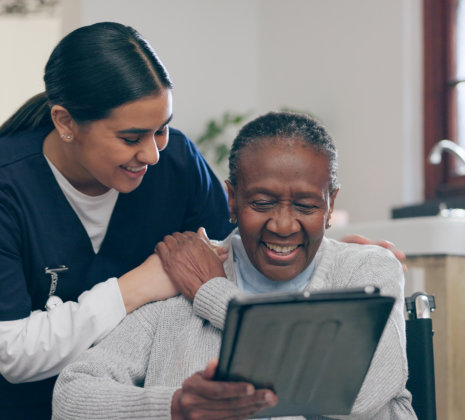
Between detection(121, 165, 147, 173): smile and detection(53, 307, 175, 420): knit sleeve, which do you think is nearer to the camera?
detection(53, 307, 175, 420): knit sleeve

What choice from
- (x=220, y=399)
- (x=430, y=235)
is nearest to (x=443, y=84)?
(x=430, y=235)

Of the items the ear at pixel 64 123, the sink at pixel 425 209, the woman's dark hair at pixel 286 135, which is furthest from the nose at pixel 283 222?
the sink at pixel 425 209

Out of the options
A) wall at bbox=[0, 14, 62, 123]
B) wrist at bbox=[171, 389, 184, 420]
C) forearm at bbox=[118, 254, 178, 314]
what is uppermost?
wall at bbox=[0, 14, 62, 123]

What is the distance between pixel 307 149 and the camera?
130 cm

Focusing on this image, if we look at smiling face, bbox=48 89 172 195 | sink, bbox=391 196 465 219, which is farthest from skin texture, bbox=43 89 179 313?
sink, bbox=391 196 465 219

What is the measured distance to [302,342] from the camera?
0.97 metres

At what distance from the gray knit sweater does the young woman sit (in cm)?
6

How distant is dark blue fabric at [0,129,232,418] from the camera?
148 cm

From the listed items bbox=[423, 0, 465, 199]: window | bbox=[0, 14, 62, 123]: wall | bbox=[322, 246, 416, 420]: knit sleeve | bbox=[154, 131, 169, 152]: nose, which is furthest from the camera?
bbox=[0, 14, 62, 123]: wall

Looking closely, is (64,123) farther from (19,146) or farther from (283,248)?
(283,248)

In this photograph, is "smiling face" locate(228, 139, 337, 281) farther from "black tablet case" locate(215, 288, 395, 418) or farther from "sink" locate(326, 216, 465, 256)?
"sink" locate(326, 216, 465, 256)

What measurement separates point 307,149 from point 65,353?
0.57 m

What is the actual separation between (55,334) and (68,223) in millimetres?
286

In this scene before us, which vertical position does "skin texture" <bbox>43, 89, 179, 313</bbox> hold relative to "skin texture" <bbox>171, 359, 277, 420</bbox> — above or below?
above
